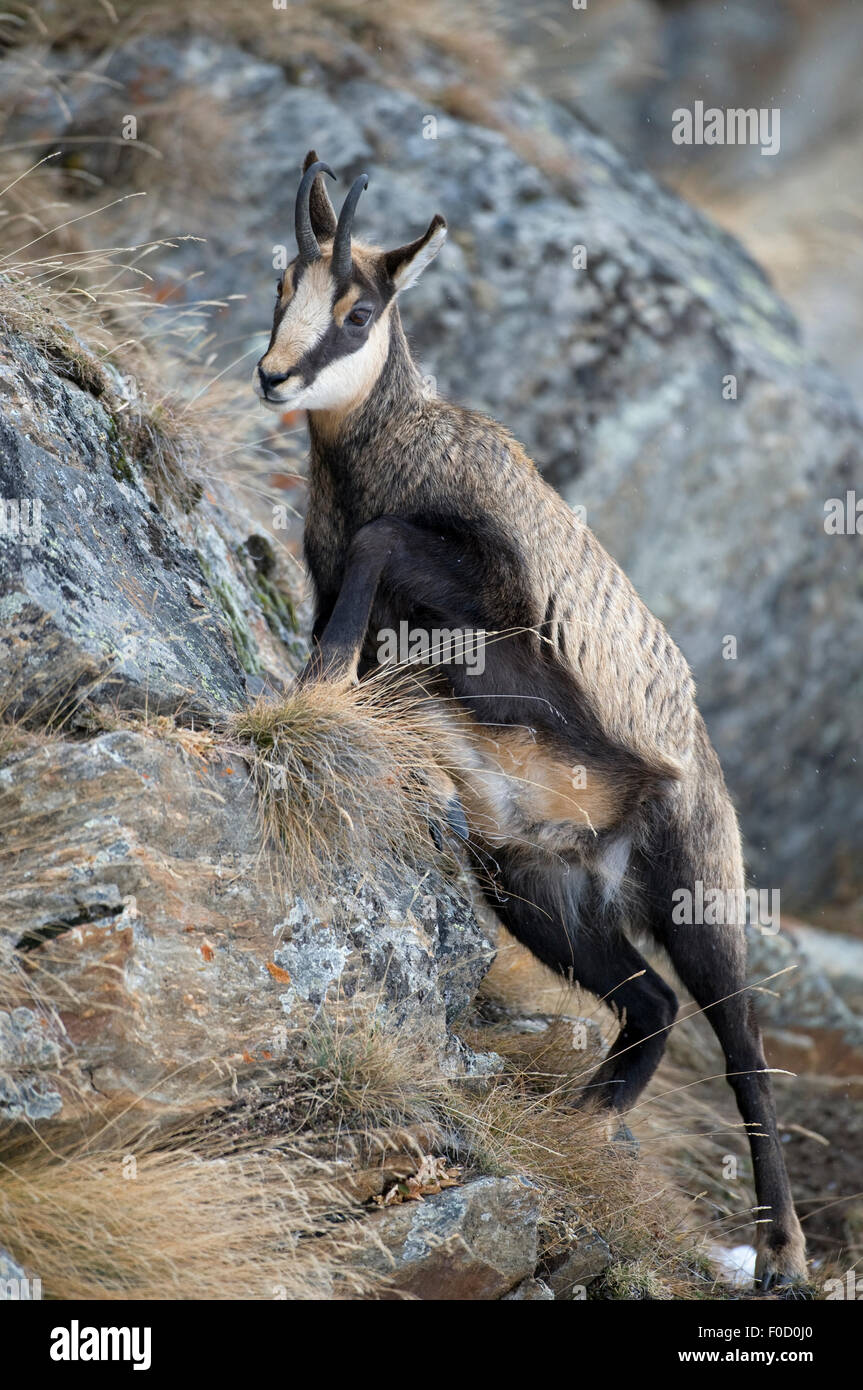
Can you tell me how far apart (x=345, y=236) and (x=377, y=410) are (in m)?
0.67

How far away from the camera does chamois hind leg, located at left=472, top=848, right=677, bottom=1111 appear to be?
17.3 feet

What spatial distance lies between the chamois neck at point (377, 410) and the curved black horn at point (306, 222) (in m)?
0.43

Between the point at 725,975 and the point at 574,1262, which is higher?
the point at 725,975

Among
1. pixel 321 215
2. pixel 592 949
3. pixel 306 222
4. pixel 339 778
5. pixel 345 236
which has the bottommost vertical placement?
pixel 592 949

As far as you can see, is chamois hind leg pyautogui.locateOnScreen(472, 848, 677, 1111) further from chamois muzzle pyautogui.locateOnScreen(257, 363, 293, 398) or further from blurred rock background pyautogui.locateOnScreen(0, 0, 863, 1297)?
chamois muzzle pyautogui.locateOnScreen(257, 363, 293, 398)

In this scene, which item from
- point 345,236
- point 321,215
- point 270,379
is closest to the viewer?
point 270,379

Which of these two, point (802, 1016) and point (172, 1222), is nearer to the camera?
point (172, 1222)

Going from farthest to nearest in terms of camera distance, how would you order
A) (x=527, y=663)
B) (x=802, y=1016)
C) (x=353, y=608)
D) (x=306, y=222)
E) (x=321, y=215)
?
1. (x=802, y=1016)
2. (x=321, y=215)
3. (x=527, y=663)
4. (x=306, y=222)
5. (x=353, y=608)

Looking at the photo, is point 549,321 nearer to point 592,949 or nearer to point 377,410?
point 377,410

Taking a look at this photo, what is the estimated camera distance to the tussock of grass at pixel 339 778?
168 inches

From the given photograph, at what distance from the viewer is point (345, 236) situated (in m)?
4.81

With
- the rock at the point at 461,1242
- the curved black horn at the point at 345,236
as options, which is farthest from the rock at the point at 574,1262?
the curved black horn at the point at 345,236

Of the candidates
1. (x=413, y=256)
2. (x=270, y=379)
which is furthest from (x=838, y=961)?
(x=270, y=379)
